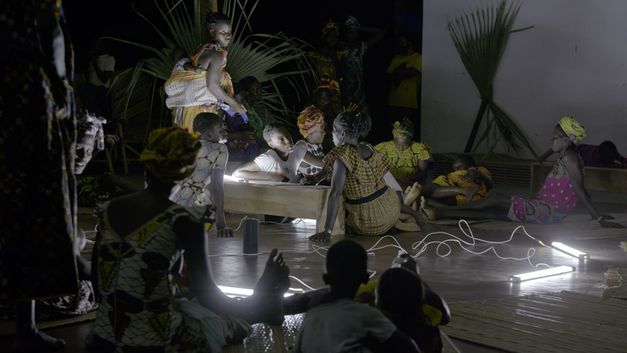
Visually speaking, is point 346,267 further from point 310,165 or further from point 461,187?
point 461,187

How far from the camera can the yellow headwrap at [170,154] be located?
3.71 metres

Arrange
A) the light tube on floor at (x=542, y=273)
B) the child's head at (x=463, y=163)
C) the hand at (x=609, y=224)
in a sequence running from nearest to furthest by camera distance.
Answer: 1. the light tube on floor at (x=542, y=273)
2. the hand at (x=609, y=224)
3. the child's head at (x=463, y=163)

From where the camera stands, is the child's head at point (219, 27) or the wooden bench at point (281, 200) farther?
the child's head at point (219, 27)

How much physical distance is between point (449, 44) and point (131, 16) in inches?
172

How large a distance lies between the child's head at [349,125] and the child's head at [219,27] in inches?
54.8

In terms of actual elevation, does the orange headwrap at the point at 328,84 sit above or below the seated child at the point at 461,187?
above

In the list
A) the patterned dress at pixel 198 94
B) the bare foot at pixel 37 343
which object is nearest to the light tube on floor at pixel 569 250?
the patterned dress at pixel 198 94

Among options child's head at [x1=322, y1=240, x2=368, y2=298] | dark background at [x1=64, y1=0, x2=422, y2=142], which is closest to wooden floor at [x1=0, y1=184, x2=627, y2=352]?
child's head at [x1=322, y1=240, x2=368, y2=298]

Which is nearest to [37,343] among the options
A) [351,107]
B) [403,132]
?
[403,132]

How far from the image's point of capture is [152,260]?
12.0ft

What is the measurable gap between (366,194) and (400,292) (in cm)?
406

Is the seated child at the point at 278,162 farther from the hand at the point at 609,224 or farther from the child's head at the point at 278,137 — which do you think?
the hand at the point at 609,224

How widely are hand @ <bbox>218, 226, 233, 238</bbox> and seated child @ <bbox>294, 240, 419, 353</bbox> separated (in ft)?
12.6

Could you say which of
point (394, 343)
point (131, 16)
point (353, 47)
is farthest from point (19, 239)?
point (131, 16)
